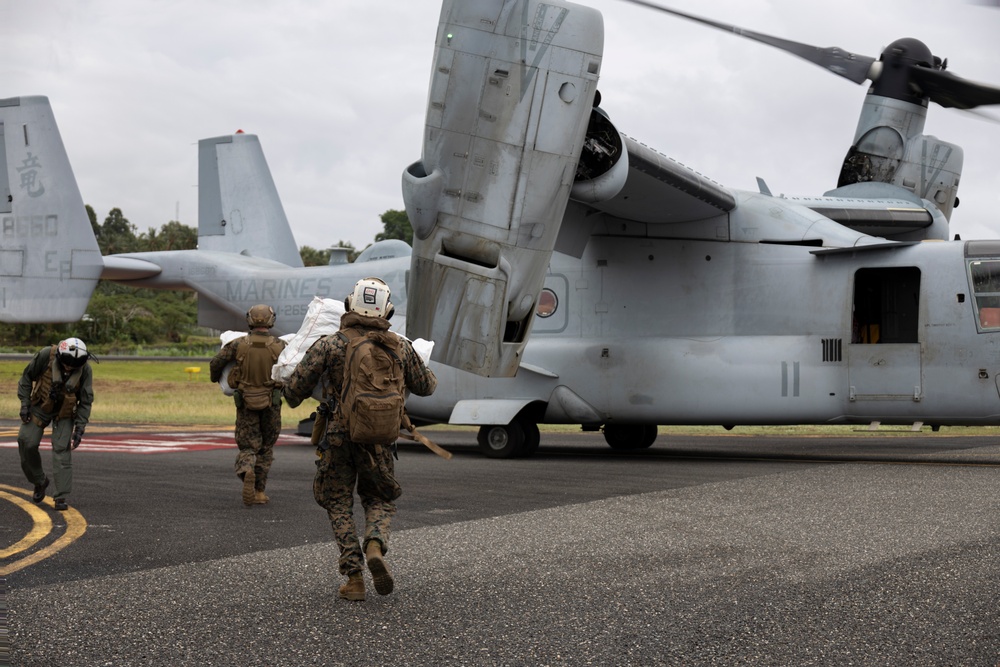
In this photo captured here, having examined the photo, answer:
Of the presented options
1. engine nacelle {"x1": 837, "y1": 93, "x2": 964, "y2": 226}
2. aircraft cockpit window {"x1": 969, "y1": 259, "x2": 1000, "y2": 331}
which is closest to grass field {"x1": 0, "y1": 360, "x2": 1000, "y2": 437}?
engine nacelle {"x1": 837, "y1": 93, "x2": 964, "y2": 226}

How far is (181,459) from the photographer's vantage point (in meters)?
14.9

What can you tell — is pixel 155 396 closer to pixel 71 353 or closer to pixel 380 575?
pixel 71 353

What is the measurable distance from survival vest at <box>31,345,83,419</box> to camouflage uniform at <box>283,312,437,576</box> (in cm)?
437

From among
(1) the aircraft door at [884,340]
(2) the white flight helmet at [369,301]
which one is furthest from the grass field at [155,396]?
(2) the white flight helmet at [369,301]

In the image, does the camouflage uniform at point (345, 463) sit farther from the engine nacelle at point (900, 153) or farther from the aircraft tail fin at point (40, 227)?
the engine nacelle at point (900, 153)

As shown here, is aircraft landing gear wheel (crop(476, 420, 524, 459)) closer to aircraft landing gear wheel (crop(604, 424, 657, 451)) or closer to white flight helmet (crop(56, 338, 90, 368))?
aircraft landing gear wheel (crop(604, 424, 657, 451))

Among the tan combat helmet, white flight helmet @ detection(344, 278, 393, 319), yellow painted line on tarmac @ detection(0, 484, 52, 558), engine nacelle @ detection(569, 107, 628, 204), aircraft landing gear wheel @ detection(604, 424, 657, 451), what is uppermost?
engine nacelle @ detection(569, 107, 628, 204)

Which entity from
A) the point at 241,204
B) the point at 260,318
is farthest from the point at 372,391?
the point at 241,204

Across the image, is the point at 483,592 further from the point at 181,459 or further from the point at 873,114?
the point at 873,114

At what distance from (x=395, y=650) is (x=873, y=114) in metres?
15.7

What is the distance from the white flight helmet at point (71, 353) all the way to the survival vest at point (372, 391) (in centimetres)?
466

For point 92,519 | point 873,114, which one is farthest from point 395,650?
point 873,114

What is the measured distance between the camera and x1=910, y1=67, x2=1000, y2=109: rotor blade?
15.3 metres

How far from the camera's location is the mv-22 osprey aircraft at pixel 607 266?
11703 millimetres
